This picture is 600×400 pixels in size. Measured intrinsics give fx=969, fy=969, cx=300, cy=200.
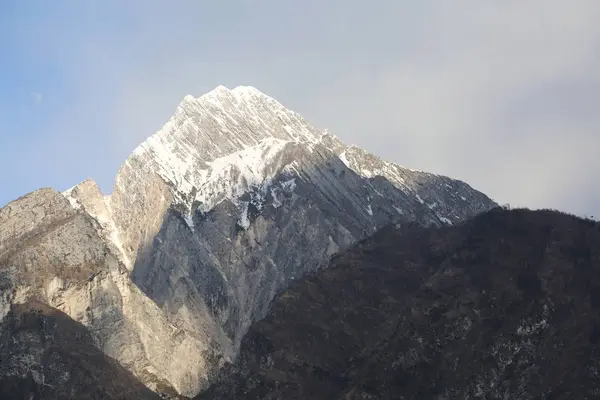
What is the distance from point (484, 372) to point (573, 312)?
21726 millimetres

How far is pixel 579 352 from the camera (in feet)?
599

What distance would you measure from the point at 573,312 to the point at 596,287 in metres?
10.1

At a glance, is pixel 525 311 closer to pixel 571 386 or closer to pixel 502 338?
pixel 502 338

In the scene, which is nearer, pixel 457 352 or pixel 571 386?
pixel 571 386

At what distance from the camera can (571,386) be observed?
579ft

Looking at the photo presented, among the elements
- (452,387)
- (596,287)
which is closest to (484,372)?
(452,387)

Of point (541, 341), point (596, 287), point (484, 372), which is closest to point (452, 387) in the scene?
point (484, 372)

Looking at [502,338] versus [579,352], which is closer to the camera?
[579,352]

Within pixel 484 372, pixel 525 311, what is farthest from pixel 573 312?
pixel 484 372

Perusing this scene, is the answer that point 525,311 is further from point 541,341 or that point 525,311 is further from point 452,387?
point 452,387

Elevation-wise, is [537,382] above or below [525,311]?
below

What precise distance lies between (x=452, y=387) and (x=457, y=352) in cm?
945

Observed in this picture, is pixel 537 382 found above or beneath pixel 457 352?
beneath

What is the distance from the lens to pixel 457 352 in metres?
199
